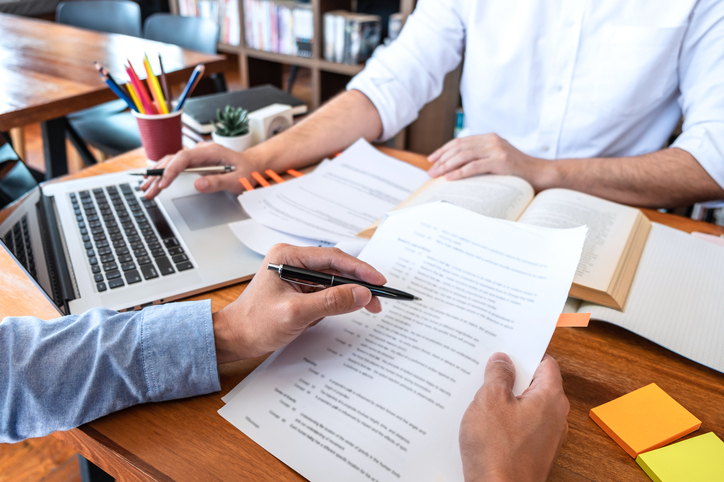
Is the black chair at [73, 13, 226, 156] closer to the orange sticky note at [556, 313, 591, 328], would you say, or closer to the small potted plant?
the small potted plant

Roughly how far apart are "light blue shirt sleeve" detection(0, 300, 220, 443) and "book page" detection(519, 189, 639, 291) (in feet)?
1.45

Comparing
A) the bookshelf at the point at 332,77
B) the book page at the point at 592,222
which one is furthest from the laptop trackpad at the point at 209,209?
the bookshelf at the point at 332,77

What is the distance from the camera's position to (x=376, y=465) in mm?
406

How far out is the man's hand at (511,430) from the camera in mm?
378

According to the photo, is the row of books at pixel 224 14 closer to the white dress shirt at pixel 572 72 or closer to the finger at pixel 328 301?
the white dress shirt at pixel 572 72

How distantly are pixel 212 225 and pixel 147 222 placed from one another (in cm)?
10

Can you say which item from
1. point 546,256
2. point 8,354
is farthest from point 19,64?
point 546,256

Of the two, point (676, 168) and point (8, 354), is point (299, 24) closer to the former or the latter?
point (676, 168)

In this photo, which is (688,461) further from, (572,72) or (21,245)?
(572,72)

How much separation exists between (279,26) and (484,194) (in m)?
2.43

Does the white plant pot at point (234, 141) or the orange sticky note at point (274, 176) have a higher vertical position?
the white plant pot at point (234, 141)

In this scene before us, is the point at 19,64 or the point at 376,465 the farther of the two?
the point at 19,64

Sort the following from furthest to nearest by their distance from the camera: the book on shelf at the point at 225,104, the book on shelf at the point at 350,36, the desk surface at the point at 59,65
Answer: the book on shelf at the point at 350,36
the desk surface at the point at 59,65
the book on shelf at the point at 225,104

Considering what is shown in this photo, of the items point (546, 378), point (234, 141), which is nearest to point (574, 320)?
point (546, 378)
